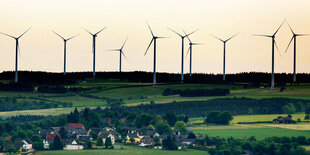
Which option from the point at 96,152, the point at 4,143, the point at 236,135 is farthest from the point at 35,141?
the point at 236,135

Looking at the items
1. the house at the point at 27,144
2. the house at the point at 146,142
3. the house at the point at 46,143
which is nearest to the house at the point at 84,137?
the house at the point at 46,143

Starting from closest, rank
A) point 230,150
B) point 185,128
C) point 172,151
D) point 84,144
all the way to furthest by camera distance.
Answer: point 230,150, point 172,151, point 84,144, point 185,128

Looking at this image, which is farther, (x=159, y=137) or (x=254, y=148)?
(x=159, y=137)

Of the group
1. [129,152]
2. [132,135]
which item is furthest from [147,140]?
[129,152]

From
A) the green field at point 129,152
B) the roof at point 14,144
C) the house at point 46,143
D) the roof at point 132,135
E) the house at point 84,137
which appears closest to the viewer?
the green field at point 129,152

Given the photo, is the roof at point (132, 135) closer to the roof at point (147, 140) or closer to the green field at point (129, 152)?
the roof at point (147, 140)

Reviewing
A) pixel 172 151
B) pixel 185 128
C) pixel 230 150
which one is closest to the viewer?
pixel 230 150

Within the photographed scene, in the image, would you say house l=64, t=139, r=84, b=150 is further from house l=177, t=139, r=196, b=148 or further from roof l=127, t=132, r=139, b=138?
house l=177, t=139, r=196, b=148

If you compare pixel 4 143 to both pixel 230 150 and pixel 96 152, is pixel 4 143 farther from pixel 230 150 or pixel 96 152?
pixel 230 150

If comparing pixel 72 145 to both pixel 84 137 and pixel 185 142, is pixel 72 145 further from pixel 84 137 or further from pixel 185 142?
pixel 185 142
